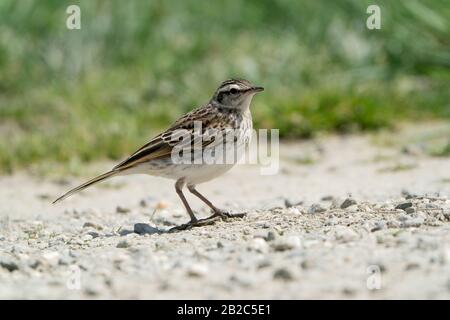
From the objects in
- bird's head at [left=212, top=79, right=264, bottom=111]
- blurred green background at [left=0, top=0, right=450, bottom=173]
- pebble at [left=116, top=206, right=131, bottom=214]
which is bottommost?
pebble at [left=116, top=206, right=131, bottom=214]

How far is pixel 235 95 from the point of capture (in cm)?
908

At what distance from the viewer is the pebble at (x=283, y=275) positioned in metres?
6.02

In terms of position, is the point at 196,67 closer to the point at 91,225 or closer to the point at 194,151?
the point at 91,225

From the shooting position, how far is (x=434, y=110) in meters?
13.5

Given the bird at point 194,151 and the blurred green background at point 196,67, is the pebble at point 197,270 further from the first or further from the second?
the blurred green background at point 196,67

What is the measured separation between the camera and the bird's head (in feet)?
29.6

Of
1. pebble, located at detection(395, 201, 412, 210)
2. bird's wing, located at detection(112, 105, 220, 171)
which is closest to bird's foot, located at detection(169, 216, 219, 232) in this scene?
bird's wing, located at detection(112, 105, 220, 171)

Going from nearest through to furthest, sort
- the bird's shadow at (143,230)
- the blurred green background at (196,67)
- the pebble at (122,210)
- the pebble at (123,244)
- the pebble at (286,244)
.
A: the pebble at (286,244) → the pebble at (123,244) → the bird's shadow at (143,230) → the pebble at (122,210) → the blurred green background at (196,67)

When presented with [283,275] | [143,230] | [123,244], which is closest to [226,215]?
[143,230]

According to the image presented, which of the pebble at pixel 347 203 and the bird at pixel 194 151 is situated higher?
the bird at pixel 194 151

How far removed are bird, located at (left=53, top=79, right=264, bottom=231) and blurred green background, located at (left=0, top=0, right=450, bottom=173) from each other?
3921 mm

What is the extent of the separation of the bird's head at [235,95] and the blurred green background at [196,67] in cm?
382

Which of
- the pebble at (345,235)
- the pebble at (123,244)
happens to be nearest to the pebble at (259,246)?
the pebble at (345,235)

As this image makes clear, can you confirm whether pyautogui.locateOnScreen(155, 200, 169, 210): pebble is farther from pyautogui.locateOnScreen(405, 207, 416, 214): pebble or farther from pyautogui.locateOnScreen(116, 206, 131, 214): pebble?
pyautogui.locateOnScreen(405, 207, 416, 214): pebble
